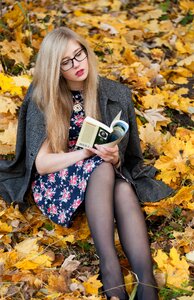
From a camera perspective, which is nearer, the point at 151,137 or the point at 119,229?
the point at 119,229

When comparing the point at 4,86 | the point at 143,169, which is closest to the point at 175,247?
the point at 143,169

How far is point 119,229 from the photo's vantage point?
10.4ft

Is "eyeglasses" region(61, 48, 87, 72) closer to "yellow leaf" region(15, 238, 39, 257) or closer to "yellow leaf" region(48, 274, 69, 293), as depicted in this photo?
"yellow leaf" region(15, 238, 39, 257)

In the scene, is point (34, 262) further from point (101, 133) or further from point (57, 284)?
point (101, 133)

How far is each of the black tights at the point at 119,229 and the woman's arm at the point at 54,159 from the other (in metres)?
0.18

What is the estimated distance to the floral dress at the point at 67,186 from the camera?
3.27 metres

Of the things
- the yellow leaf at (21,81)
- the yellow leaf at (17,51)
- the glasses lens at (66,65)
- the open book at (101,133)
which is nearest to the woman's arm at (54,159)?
the open book at (101,133)

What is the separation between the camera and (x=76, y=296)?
2857mm

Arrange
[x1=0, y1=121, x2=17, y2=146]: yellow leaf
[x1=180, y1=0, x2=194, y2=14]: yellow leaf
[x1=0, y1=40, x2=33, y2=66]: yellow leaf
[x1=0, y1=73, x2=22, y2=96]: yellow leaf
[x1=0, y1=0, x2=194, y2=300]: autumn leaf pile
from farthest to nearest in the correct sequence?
[x1=180, y1=0, x2=194, y2=14]: yellow leaf
[x1=0, y1=40, x2=33, y2=66]: yellow leaf
[x1=0, y1=73, x2=22, y2=96]: yellow leaf
[x1=0, y1=121, x2=17, y2=146]: yellow leaf
[x1=0, y1=0, x2=194, y2=300]: autumn leaf pile

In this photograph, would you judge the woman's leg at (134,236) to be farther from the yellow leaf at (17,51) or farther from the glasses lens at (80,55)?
the yellow leaf at (17,51)

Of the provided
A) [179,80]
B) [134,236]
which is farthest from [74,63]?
[179,80]

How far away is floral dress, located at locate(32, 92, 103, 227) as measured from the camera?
327 cm

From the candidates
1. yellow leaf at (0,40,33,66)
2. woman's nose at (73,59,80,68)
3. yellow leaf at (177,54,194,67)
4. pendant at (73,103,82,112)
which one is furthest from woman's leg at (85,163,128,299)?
yellow leaf at (177,54,194,67)

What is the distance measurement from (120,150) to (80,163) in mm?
372
